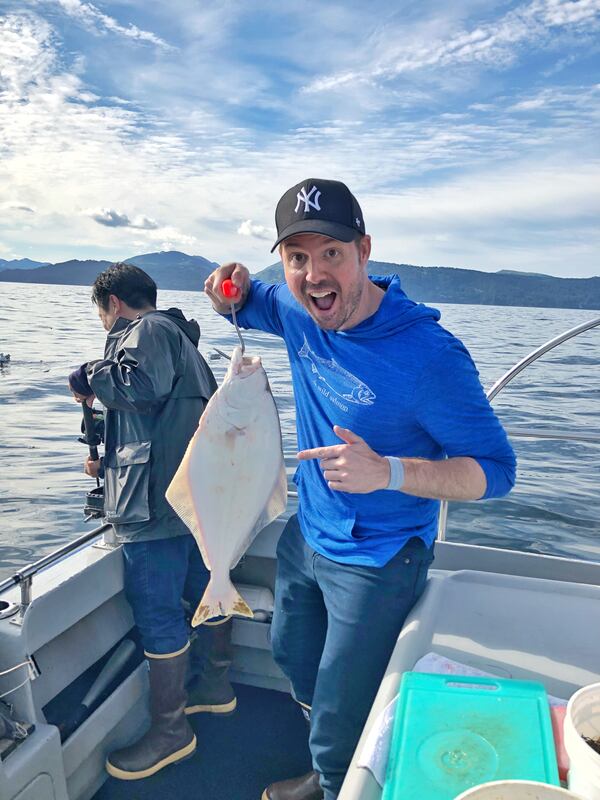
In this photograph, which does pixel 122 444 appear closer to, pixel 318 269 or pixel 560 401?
pixel 318 269

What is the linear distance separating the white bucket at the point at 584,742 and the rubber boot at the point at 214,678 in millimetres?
2403

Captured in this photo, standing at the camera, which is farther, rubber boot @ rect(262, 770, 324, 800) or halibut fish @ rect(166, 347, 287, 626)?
rubber boot @ rect(262, 770, 324, 800)

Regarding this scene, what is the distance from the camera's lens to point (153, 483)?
3182 millimetres

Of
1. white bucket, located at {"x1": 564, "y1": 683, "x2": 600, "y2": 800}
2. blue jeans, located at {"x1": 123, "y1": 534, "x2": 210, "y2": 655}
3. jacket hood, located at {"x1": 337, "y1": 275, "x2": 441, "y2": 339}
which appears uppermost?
jacket hood, located at {"x1": 337, "y1": 275, "x2": 441, "y2": 339}

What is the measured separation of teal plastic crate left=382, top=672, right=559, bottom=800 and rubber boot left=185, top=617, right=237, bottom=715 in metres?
1.93

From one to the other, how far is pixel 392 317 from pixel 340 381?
0.32 meters

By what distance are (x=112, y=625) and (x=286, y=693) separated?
3.96 feet

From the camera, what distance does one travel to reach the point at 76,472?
9.15 metres

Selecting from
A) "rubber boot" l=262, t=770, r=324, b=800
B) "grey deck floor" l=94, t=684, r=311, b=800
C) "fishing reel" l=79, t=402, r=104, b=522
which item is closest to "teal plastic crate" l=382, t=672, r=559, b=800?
"rubber boot" l=262, t=770, r=324, b=800

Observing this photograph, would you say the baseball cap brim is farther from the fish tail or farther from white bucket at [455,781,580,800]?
white bucket at [455,781,580,800]

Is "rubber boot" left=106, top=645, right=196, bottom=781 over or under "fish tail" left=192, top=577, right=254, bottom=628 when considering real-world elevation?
under

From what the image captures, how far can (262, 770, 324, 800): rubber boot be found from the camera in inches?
116

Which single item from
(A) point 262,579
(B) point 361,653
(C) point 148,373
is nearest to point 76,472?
(A) point 262,579

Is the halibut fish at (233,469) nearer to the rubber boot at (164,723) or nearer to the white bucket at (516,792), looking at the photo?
the rubber boot at (164,723)
